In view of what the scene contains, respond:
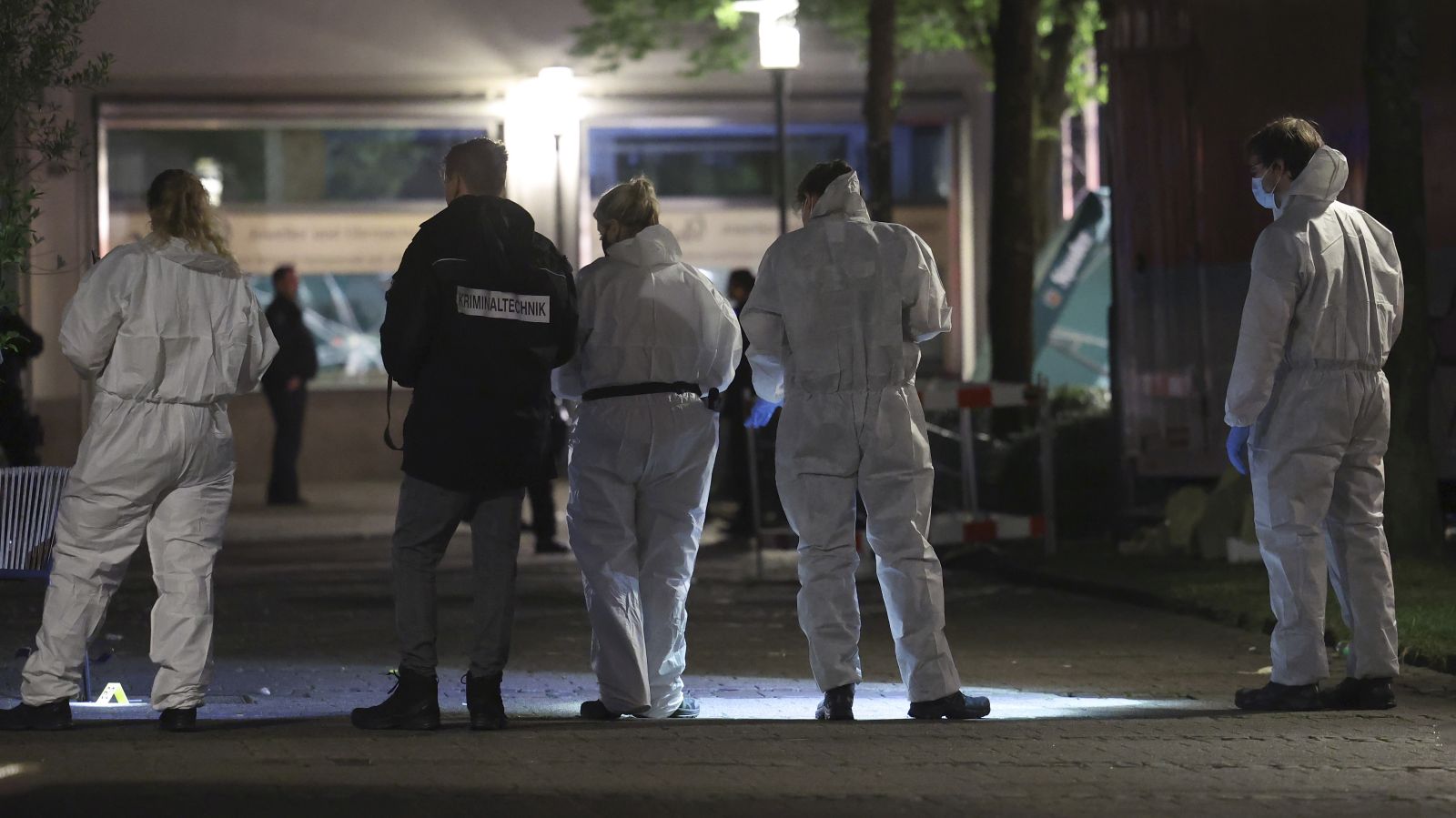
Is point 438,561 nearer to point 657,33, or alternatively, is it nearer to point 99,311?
point 99,311

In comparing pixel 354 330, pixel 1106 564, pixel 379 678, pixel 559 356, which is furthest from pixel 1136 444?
pixel 354 330

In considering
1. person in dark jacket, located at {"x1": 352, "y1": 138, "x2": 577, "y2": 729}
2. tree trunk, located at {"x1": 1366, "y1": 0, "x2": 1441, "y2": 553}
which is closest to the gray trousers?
person in dark jacket, located at {"x1": 352, "y1": 138, "x2": 577, "y2": 729}

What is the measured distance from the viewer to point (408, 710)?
22.9 ft

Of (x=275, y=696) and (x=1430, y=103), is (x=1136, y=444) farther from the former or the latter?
(x=275, y=696)

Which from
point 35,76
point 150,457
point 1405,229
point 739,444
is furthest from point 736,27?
point 150,457

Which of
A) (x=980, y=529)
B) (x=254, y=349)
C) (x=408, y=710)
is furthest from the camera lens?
(x=980, y=529)

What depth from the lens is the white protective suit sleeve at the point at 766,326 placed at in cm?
744

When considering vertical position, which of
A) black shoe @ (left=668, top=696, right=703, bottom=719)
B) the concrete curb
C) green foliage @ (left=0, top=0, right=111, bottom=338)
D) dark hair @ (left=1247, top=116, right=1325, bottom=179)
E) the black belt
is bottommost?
the concrete curb

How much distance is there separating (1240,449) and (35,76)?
4555 millimetres

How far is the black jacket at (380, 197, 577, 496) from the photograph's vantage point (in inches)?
270

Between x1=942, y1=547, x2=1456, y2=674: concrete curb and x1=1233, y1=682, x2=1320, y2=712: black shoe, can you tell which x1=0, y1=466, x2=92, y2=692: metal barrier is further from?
x1=942, y1=547, x2=1456, y2=674: concrete curb

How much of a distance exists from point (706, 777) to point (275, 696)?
2.93 meters

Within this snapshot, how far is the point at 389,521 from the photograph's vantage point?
1845cm

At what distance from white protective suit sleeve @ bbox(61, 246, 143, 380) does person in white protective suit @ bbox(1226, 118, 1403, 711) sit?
3.54 m
